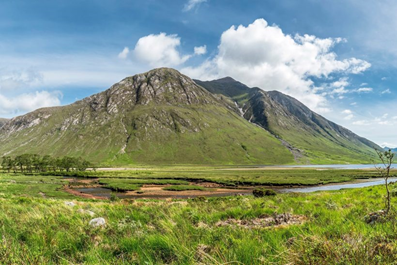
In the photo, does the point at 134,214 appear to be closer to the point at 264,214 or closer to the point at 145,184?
the point at 264,214

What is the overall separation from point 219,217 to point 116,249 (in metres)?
6.12

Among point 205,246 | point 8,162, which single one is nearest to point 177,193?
point 205,246

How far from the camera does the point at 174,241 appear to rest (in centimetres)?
529

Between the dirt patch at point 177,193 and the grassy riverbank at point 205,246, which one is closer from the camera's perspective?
the grassy riverbank at point 205,246

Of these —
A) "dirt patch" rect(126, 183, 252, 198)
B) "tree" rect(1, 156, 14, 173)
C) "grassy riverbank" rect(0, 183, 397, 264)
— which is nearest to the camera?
"grassy riverbank" rect(0, 183, 397, 264)

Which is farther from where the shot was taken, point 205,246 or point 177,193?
point 177,193

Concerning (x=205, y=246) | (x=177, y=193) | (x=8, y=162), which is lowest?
(x=177, y=193)

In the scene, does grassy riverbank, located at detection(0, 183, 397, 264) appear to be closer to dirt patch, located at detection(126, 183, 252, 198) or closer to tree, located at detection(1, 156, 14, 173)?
dirt patch, located at detection(126, 183, 252, 198)

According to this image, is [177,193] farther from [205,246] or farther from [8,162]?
[8,162]

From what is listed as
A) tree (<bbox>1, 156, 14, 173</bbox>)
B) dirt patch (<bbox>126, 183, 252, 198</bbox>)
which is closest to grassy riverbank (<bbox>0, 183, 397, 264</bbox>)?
dirt patch (<bbox>126, 183, 252, 198</bbox>)

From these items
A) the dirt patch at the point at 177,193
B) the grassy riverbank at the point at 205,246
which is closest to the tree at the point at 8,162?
the dirt patch at the point at 177,193

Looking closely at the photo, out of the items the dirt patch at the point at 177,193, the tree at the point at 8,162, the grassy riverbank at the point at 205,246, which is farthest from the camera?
the tree at the point at 8,162

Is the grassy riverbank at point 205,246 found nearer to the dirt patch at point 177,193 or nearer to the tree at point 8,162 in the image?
the dirt patch at point 177,193

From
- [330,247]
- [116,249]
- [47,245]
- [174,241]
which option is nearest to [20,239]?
[47,245]
